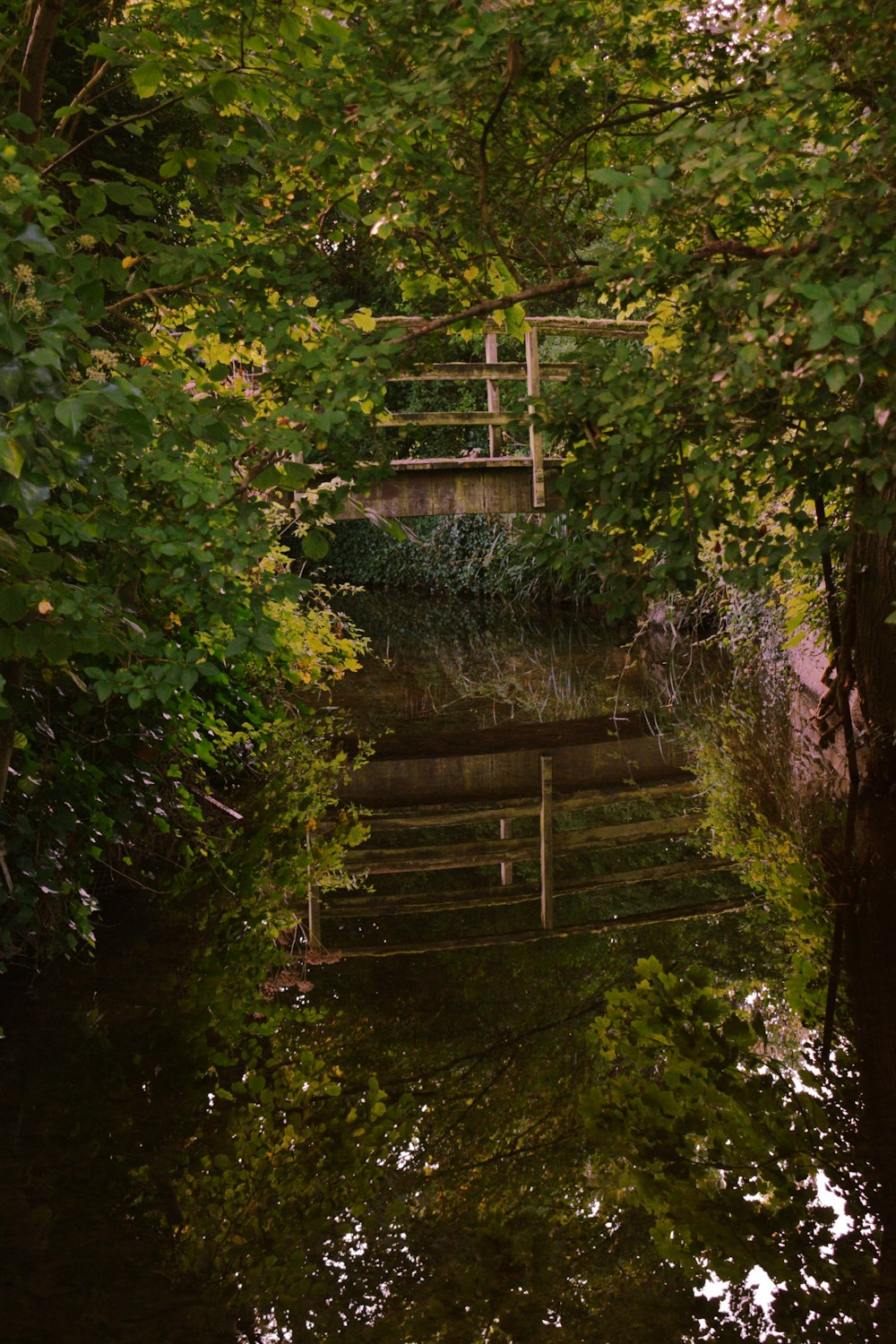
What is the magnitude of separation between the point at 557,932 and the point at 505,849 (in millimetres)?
1216

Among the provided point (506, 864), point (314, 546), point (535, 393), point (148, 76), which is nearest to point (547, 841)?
point (506, 864)

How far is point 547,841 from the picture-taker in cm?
647

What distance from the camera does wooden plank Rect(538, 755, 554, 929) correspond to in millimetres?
5469

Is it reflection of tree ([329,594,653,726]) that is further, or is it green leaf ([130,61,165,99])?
reflection of tree ([329,594,653,726])

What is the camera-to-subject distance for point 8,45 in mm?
3605

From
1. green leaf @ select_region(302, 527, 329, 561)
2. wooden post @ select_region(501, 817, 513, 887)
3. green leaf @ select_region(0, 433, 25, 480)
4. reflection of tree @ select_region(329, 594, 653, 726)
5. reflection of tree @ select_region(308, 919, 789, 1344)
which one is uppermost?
green leaf @ select_region(0, 433, 25, 480)

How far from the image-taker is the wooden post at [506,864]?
5934mm

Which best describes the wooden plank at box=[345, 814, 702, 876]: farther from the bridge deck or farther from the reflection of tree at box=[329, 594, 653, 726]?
the bridge deck

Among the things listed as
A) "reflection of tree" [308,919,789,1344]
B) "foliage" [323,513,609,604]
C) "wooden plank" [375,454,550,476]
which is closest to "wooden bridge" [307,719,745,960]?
"reflection of tree" [308,919,789,1344]

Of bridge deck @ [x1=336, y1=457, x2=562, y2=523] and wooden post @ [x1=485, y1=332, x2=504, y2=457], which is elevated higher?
wooden post @ [x1=485, y1=332, x2=504, y2=457]

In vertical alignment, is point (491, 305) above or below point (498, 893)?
above

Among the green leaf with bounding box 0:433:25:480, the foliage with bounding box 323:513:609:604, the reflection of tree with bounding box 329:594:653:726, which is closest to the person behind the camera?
the green leaf with bounding box 0:433:25:480

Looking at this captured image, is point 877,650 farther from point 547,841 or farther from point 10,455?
point 10,455

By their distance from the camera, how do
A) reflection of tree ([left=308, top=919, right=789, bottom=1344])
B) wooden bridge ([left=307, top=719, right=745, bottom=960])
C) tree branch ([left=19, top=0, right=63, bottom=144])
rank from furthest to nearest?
wooden bridge ([left=307, top=719, right=745, bottom=960]), tree branch ([left=19, top=0, right=63, bottom=144]), reflection of tree ([left=308, top=919, right=789, bottom=1344])
